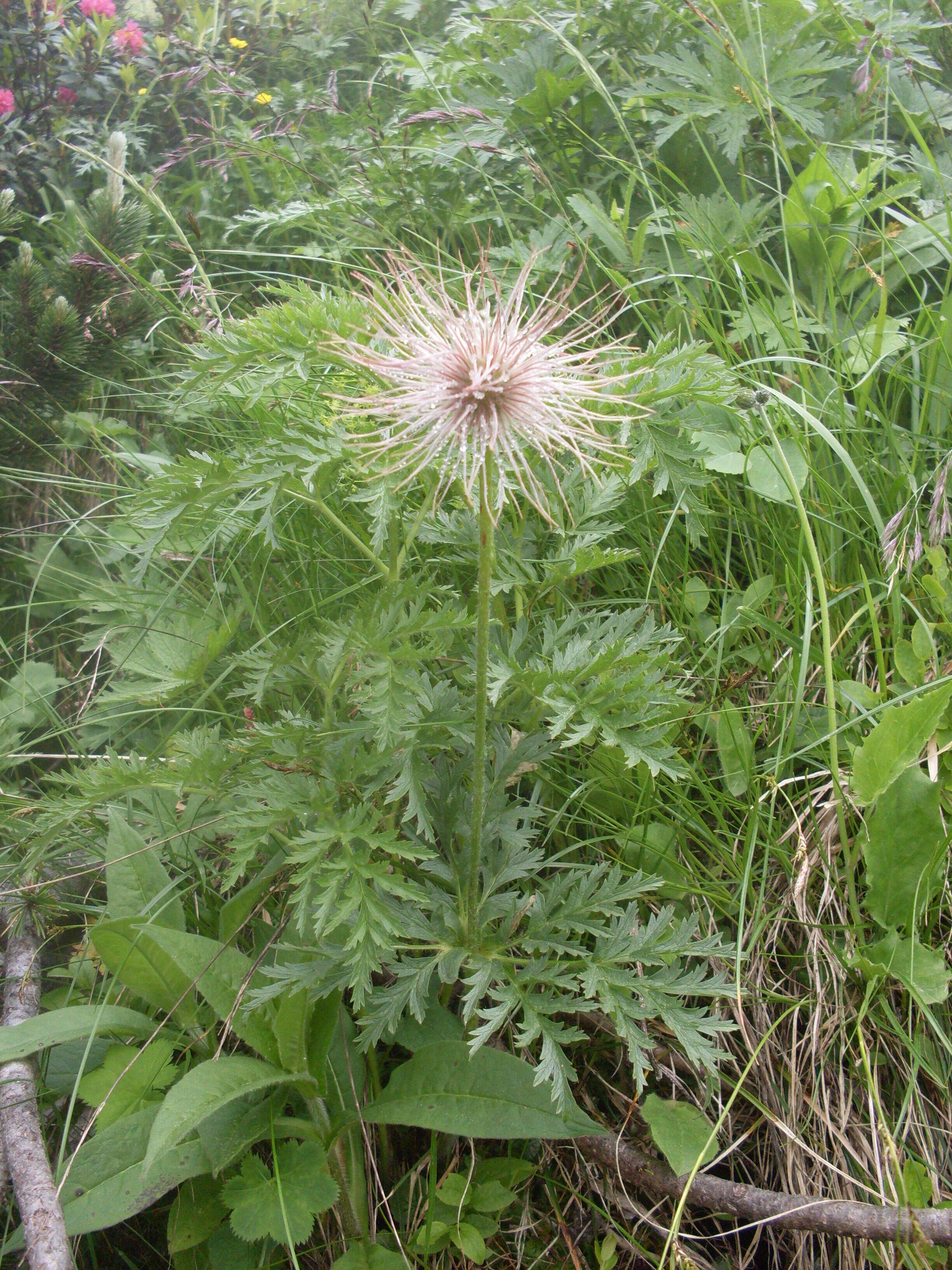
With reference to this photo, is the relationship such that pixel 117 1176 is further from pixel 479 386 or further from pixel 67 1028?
pixel 479 386

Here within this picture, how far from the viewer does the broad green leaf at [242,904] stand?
5.85ft

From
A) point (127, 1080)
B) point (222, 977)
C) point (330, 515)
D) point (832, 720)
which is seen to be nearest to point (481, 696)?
point (330, 515)

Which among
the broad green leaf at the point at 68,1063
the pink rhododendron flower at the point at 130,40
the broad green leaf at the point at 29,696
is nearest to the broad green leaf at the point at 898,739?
the broad green leaf at the point at 68,1063

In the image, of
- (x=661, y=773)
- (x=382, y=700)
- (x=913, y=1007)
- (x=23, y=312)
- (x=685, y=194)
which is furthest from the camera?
(x=23, y=312)

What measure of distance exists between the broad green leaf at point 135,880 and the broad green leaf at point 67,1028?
7.3 inches

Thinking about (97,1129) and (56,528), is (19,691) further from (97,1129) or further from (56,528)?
(97,1129)

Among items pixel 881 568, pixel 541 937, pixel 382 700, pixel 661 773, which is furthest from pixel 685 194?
pixel 541 937

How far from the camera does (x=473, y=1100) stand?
1.55 m

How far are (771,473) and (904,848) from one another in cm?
88

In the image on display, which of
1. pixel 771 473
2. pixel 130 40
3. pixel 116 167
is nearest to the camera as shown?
pixel 771 473

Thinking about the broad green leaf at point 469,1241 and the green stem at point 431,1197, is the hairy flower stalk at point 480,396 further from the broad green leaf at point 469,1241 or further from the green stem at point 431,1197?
the broad green leaf at point 469,1241

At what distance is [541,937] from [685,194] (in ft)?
6.66

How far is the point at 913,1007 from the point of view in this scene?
1.66m

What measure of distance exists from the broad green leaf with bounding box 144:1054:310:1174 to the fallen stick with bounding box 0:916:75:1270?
189 mm
